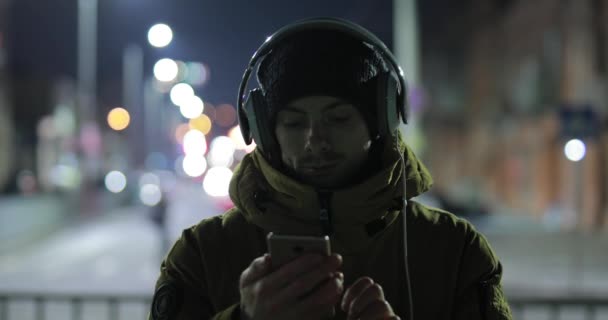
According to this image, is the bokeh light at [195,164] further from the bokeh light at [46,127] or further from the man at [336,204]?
the man at [336,204]

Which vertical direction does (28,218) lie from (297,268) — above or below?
below

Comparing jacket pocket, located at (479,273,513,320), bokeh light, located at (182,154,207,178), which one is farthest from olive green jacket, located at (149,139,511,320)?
bokeh light, located at (182,154,207,178)

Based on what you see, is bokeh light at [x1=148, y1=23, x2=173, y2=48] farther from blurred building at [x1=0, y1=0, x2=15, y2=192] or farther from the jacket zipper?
blurred building at [x1=0, y1=0, x2=15, y2=192]

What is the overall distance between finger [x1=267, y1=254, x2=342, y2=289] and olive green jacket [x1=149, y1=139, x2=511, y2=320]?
242mm

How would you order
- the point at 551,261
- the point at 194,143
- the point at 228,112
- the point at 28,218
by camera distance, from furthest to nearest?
the point at 194,143 → the point at 28,218 → the point at 551,261 → the point at 228,112

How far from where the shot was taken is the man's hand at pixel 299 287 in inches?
48.4

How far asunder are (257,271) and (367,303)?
223 millimetres

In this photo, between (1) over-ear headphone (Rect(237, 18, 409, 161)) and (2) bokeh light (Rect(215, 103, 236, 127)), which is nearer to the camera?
(1) over-ear headphone (Rect(237, 18, 409, 161))

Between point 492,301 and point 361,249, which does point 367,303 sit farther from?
point 492,301

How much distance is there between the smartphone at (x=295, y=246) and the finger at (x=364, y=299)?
0.15 m

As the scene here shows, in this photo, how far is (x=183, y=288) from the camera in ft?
5.06

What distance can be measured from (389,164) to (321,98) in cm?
21

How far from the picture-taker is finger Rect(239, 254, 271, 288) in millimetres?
1261

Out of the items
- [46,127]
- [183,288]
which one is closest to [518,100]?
[46,127]
